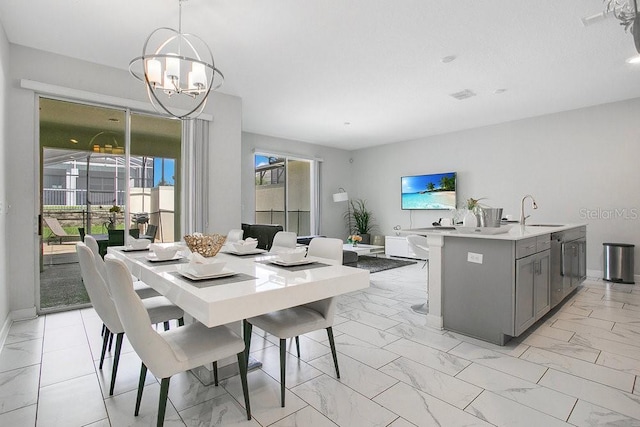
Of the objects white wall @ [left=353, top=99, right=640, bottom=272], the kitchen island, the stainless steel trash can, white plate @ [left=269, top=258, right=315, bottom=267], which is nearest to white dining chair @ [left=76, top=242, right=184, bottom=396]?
white plate @ [left=269, top=258, right=315, bottom=267]

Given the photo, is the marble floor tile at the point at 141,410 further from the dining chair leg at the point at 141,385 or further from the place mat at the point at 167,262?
the place mat at the point at 167,262

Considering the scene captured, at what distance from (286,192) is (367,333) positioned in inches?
192

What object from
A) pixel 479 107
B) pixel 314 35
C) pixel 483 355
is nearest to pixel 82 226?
pixel 314 35

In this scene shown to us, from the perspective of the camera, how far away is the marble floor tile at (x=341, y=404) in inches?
67.4

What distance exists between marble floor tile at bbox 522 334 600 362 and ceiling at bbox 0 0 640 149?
8.71ft

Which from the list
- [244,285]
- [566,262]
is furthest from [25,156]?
[566,262]

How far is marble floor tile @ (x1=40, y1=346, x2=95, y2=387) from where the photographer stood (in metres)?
2.16

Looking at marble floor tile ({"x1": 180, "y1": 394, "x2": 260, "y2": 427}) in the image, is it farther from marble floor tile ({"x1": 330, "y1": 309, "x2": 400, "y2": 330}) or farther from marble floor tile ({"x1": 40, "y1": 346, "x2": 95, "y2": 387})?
marble floor tile ({"x1": 330, "y1": 309, "x2": 400, "y2": 330})

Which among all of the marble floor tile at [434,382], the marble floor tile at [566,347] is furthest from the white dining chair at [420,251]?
the marble floor tile at [434,382]

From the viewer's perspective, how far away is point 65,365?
2.32 meters

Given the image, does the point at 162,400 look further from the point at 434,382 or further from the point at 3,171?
the point at 3,171

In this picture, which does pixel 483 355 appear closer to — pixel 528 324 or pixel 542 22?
pixel 528 324

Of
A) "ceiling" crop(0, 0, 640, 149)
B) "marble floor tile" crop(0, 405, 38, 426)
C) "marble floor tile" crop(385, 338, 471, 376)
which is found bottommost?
"marble floor tile" crop(0, 405, 38, 426)

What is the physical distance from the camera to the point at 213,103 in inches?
173
